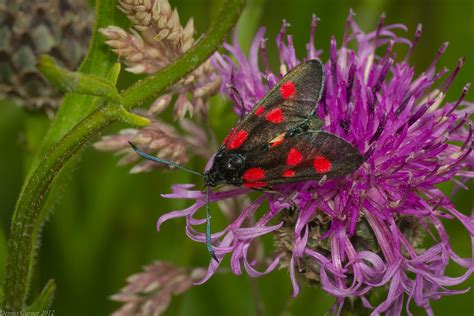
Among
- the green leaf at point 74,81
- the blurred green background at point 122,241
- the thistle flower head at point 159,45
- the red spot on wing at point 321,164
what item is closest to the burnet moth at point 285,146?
the red spot on wing at point 321,164

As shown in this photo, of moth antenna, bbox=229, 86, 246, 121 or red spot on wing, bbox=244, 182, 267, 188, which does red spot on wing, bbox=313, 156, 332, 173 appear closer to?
red spot on wing, bbox=244, 182, 267, 188

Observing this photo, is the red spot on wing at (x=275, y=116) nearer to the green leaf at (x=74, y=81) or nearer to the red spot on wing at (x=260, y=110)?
the red spot on wing at (x=260, y=110)

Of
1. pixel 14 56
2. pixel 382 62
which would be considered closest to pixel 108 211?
pixel 14 56

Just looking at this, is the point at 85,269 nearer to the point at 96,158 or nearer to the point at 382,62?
the point at 96,158

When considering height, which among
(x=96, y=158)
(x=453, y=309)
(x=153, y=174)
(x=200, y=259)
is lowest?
(x=453, y=309)

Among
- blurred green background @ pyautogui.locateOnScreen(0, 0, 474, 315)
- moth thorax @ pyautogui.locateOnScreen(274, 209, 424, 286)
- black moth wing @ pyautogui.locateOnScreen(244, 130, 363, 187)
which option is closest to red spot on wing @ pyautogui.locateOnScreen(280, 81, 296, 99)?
black moth wing @ pyautogui.locateOnScreen(244, 130, 363, 187)
